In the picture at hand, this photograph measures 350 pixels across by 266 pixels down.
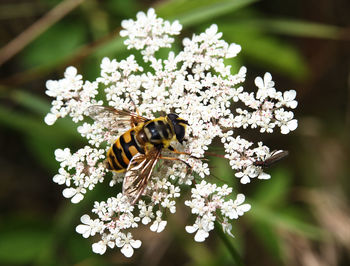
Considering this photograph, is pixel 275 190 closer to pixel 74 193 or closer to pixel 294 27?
pixel 294 27

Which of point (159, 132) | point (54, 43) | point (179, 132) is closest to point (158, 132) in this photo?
point (159, 132)

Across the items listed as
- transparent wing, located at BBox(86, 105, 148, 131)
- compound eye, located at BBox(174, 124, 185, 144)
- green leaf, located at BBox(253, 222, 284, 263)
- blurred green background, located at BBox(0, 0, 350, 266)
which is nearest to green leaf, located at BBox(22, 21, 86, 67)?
blurred green background, located at BBox(0, 0, 350, 266)

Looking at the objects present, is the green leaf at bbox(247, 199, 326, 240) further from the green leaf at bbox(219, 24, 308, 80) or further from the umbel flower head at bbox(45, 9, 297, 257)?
the green leaf at bbox(219, 24, 308, 80)

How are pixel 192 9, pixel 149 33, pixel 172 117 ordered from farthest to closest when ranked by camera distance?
pixel 192 9 < pixel 149 33 < pixel 172 117

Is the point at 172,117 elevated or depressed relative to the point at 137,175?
elevated

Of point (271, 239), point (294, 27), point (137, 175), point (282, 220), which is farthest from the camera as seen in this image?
point (294, 27)

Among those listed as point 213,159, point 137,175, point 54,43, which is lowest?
point 213,159

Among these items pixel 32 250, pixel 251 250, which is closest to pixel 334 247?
pixel 251 250
